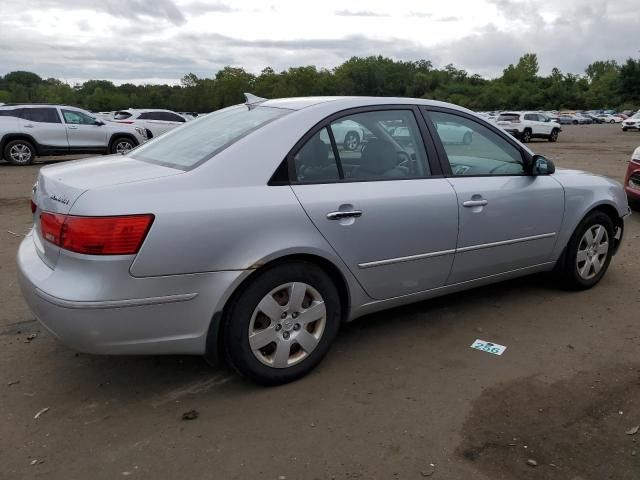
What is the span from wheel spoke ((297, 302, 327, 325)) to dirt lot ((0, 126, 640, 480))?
1.22ft

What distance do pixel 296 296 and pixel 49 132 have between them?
14.5 m

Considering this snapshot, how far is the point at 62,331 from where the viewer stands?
2744 millimetres

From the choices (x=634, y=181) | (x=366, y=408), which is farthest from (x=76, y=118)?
(x=366, y=408)

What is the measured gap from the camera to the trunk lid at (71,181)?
283 centimetres

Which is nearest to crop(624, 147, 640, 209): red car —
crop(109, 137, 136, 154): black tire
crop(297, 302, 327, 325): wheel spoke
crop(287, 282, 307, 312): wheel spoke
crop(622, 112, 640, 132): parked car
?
crop(297, 302, 327, 325): wheel spoke

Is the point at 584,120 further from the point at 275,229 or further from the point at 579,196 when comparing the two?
the point at 275,229

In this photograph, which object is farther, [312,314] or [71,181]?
[312,314]

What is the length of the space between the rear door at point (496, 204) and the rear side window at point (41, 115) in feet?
46.8

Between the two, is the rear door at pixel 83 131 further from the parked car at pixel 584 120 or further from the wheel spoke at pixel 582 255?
the parked car at pixel 584 120

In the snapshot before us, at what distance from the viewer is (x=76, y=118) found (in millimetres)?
15836

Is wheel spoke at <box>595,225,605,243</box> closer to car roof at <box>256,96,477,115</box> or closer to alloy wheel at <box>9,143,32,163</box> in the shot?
car roof at <box>256,96,477,115</box>

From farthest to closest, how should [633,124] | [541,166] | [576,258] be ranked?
[633,124] → [576,258] → [541,166]

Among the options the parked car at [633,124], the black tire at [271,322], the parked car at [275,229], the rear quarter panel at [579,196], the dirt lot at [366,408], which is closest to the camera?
the dirt lot at [366,408]

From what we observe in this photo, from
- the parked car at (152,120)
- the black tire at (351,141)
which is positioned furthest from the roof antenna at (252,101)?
the parked car at (152,120)
